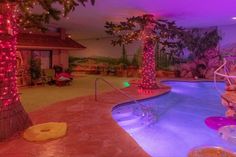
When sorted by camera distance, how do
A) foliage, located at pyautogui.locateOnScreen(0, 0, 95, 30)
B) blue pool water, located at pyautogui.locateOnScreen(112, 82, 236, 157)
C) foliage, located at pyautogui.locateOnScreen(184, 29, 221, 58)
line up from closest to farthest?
foliage, located at pyautogui.locateOnScreen(0, 0, 95, 30)
blue pool water, located at pyautogui.locateOnScreen(112, 82, 236, 157)
foliage, located at pyautogui.locateOnScreen(184, 29, 221, 58)

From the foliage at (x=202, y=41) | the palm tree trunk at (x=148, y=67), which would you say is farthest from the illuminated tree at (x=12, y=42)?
the foliage at (x=202, y=41)

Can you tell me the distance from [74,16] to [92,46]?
1022cm

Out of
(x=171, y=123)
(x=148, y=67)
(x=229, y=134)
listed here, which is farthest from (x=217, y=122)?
(x=148, y=67)

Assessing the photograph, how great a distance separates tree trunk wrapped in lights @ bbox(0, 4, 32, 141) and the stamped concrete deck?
0.95ft

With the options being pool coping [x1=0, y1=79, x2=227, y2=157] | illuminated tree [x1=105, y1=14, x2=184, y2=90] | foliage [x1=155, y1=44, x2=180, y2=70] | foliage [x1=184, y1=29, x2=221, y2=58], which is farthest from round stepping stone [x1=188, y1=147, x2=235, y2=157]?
foliage [x1=155, y1=44, x2=180, y2=70]

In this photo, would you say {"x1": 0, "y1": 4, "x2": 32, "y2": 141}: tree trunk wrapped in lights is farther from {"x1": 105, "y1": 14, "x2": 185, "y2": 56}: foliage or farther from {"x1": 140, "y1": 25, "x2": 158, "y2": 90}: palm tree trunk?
{"x1": 140, "y1": 25, "x2": 158, "y2": 90}: palm tree trunk

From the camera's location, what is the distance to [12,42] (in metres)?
4.16

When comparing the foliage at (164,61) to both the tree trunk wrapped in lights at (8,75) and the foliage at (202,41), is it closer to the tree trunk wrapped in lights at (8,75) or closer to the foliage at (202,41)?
the foliage at (202,41)

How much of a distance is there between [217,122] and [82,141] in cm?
379

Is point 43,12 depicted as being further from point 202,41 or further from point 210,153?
point 202,41

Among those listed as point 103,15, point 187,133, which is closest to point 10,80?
point 187,133

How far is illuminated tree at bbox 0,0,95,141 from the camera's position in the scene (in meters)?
3.88

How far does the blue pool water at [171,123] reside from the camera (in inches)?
193

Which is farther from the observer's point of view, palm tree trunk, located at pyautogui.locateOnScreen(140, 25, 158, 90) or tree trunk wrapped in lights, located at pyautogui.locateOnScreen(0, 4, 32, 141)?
palm tree trunk, located at pyautogui.locateOnScreen(140, 25, 158, 90)
